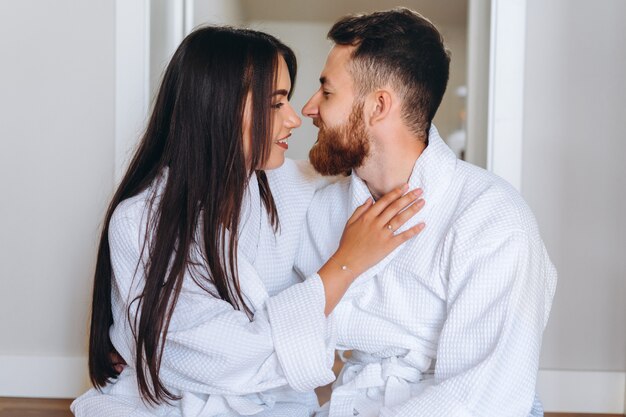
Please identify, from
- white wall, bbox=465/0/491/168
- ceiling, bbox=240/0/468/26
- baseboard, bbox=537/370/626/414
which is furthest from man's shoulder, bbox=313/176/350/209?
ceiling, bbox=240/0/468/26

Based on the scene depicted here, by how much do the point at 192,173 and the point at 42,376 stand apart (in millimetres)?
1302

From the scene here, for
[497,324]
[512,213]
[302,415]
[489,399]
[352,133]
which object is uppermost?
[352,133]

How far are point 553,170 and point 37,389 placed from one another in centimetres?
179

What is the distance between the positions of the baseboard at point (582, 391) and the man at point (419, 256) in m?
0.88

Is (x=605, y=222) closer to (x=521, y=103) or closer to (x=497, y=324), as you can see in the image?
(x=521, y=103)

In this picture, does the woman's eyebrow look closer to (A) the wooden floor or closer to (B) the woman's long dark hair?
(B) the woman's long dark hair

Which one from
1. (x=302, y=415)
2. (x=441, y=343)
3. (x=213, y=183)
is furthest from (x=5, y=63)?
(x=441, y=343)

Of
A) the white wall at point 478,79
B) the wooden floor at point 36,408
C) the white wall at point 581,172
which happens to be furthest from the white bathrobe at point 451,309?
the wooden floor at point 36,408

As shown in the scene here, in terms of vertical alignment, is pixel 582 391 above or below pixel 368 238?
below

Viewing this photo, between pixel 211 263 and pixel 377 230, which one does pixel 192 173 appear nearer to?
pixel 211 263

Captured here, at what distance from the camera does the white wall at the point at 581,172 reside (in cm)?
234

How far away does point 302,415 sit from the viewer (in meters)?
1.63

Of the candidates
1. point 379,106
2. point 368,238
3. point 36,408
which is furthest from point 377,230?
point 36,408

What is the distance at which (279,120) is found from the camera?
1.66m
